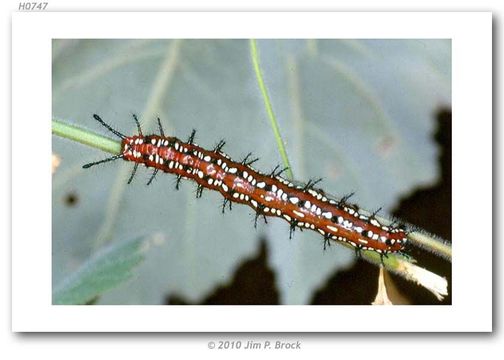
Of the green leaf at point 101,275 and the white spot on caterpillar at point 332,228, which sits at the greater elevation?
the white spot on caterpillar at point 332,228

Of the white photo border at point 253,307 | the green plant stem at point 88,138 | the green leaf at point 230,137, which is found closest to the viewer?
the green plant stem at point 88,138

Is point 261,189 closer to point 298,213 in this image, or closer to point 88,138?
point 298,213

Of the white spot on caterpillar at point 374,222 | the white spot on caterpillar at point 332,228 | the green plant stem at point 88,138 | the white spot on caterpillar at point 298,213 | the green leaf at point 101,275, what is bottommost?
the green leaf at point 101,275

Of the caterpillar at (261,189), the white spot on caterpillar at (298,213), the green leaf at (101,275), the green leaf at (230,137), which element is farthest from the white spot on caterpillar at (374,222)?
the green leaf at (101,275)

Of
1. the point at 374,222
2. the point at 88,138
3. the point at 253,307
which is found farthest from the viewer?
the point at 253,307

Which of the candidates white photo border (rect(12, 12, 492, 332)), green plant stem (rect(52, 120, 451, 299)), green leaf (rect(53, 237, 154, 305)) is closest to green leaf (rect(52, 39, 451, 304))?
white photo border (rect(12, 12, 492, 332))

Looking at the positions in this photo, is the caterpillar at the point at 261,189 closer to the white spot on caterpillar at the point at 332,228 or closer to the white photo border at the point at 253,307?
the white spot on caterpillar at the point at 332,228

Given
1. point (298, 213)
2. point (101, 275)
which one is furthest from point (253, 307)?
point (101, 275)

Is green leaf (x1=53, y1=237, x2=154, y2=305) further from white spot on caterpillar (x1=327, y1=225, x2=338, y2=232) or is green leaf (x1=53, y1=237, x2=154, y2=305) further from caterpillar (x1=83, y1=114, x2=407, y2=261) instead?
white spot on caterpillar (x1=327, y1=225, x2=338, y2=232)

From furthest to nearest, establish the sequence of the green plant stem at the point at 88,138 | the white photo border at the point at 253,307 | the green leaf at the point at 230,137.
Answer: the green leaf at the point at 230,137 → the white photo border at the point at 253,307 → the green plant stem at the point at 88,138
